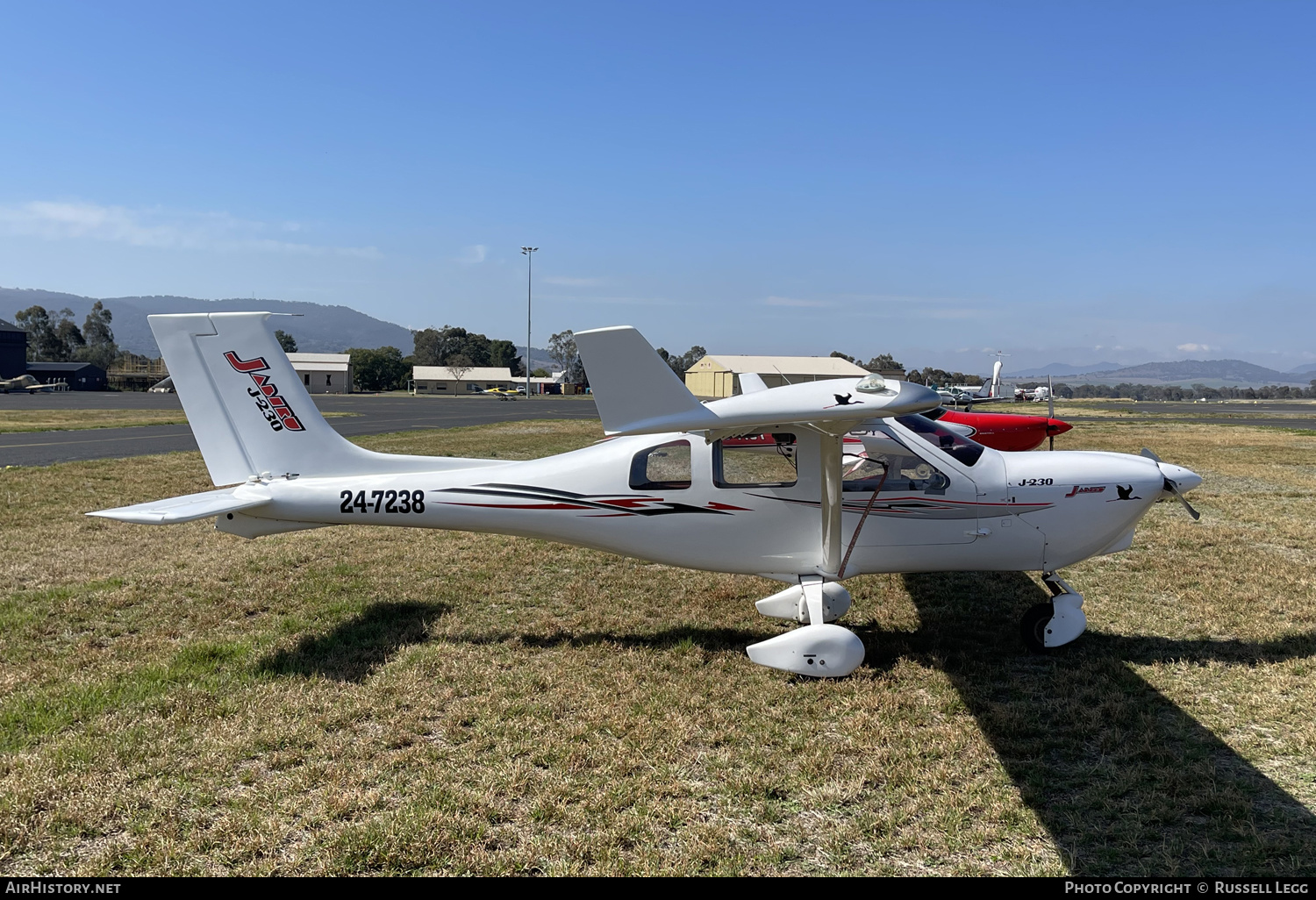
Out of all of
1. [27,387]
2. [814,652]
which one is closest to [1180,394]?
[814,652]

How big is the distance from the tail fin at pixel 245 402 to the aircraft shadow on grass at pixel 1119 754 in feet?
16.2

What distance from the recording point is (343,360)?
103250 millimetres

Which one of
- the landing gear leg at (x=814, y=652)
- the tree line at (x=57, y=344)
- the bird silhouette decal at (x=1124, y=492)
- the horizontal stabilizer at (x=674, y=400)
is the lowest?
the landing gear leg at (x=814, y=652)

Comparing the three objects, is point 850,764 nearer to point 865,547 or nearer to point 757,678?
point 757,678

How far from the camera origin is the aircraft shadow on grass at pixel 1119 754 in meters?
3.47

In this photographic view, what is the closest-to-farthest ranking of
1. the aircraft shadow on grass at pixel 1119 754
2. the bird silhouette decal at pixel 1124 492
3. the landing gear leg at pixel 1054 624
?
the aircraft shadow on grass at pixel 1119 754 < the landing gear leg at pixel 1054 624 < the bird silhouette decal at pixel 1124 492

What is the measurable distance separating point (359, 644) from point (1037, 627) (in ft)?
17.7

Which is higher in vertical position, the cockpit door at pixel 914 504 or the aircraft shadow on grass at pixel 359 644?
the cockpit door at pixel 914 504

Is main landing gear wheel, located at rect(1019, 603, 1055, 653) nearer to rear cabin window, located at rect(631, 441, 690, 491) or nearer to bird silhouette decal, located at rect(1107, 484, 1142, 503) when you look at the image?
bird silhouette decal, located at rect(1107, 484, 1142, 503)

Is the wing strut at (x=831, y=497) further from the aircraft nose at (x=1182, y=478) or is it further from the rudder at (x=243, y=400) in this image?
the rudder at (x=243, y=400)

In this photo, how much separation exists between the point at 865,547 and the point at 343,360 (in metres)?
108

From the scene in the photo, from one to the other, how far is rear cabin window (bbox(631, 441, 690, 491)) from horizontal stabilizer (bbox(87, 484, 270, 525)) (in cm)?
297

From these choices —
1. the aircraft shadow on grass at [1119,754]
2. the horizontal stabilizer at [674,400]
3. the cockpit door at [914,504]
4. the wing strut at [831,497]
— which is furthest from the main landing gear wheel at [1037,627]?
the horizontal stabilizer at [674,400]

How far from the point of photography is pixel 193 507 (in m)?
5.55
